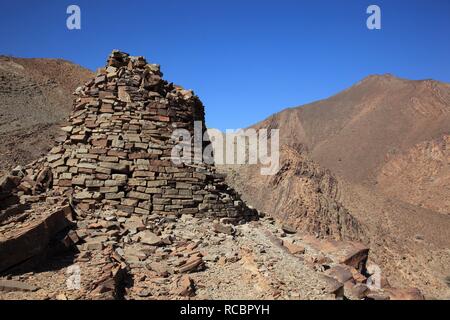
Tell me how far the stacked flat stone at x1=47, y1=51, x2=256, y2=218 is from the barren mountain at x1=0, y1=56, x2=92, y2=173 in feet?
46.2

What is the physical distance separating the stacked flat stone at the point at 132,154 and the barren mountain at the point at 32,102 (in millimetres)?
14088

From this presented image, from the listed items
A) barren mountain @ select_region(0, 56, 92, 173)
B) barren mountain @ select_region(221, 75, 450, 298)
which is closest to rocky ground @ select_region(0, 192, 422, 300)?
barren mountain @ select_region(221, 75, 450, 298)

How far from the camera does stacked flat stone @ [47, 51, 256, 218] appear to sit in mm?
7652

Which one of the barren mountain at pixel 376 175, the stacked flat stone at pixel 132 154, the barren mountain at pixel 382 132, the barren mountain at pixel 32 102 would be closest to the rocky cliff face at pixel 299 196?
the barren mountain at pixel 376 175

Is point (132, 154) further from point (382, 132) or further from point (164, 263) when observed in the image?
point (382, 132)

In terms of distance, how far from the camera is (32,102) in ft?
114

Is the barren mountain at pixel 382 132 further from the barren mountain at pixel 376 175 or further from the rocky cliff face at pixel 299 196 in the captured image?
the rocky cliff face at pixel 299 196

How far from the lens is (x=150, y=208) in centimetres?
764

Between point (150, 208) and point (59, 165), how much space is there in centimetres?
205

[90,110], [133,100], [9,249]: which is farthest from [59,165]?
[9,249]

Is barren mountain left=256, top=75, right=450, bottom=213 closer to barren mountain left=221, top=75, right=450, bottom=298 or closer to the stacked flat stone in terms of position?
barren mountain left=221, top=75, right=450, bottom=298

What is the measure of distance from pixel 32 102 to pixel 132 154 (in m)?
31.2

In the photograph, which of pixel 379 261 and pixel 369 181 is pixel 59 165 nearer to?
pixel 379 261

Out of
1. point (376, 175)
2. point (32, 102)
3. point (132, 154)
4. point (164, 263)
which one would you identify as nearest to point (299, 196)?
point (132, 154)
